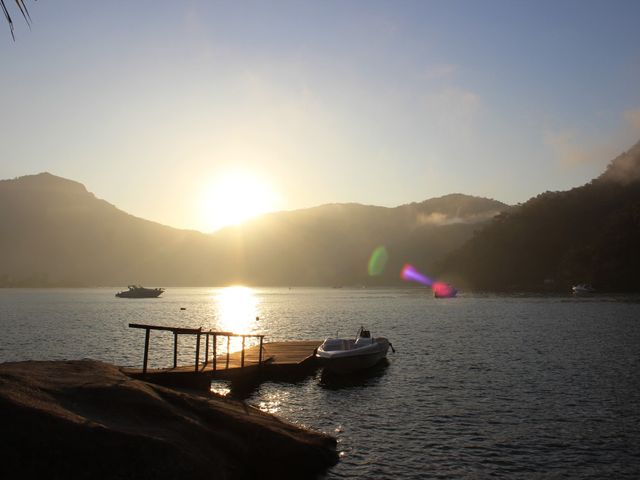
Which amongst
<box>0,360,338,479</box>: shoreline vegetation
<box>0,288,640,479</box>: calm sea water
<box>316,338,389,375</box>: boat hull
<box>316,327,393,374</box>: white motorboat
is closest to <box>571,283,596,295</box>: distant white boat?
<box>0,288,640,479</box>: calm sea water

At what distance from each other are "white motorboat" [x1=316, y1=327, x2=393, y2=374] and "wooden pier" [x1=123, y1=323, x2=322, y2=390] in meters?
1.63

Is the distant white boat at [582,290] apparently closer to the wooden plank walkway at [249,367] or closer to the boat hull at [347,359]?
the wooden plank walkway at [249,367]

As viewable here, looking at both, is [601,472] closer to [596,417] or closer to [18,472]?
[596,417]

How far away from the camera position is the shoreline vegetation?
1147 centimetres

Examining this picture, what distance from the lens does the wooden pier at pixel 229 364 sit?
85.7 ft

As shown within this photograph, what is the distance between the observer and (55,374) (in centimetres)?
1748

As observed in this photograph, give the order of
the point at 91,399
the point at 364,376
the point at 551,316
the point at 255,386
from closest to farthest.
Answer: the point at 91,399
the point at 255,386
the point at 364,376
the point at 551,316

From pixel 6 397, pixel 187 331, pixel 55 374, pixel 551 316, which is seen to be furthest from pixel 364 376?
pixel 551 316

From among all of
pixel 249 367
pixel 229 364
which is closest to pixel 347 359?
pixel 249 367

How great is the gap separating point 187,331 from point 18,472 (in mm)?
18568

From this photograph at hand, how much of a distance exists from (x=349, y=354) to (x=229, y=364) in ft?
28.4

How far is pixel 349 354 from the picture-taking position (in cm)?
3634

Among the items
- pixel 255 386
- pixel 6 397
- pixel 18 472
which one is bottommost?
pixel 255 386

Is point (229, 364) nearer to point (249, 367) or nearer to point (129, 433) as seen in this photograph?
point (249, 367)
